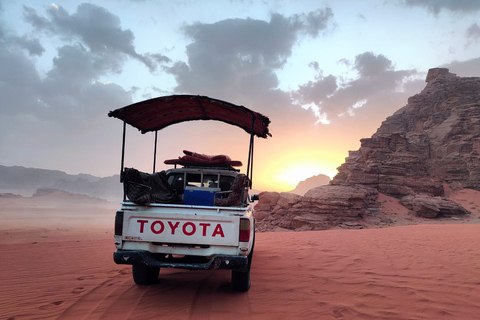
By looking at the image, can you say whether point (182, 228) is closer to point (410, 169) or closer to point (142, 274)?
point (142, 274)

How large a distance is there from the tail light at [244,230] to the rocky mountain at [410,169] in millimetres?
18490

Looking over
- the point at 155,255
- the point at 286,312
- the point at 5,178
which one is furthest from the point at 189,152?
the point at 5,178

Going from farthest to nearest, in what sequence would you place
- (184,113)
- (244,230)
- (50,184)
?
(50,184) < (184,113) < (244,230)

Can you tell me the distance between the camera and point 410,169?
38.8 m

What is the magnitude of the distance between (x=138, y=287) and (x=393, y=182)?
35.9 meters

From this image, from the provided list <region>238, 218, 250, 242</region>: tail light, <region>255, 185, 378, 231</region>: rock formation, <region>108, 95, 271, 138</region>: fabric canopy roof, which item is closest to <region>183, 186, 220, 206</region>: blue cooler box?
<region>238, 218, 250, 242</region>: tail light

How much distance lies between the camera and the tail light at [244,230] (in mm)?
3957

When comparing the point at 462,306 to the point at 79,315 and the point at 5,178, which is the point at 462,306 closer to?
the point at 79,315

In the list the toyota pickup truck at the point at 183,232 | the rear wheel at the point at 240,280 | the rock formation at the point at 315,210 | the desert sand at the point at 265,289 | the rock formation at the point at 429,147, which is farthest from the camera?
the rock formation at the point at 429,147

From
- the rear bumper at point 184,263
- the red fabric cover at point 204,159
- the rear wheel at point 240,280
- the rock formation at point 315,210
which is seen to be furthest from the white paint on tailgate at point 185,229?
the rock formation at point 315,210

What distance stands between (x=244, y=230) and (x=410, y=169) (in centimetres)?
4199

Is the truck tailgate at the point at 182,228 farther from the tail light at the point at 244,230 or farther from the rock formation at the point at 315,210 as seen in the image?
the rock formation at the point at 315,210

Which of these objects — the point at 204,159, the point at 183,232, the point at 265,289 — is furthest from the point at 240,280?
the point at 204,159

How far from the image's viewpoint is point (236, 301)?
4148 mm
